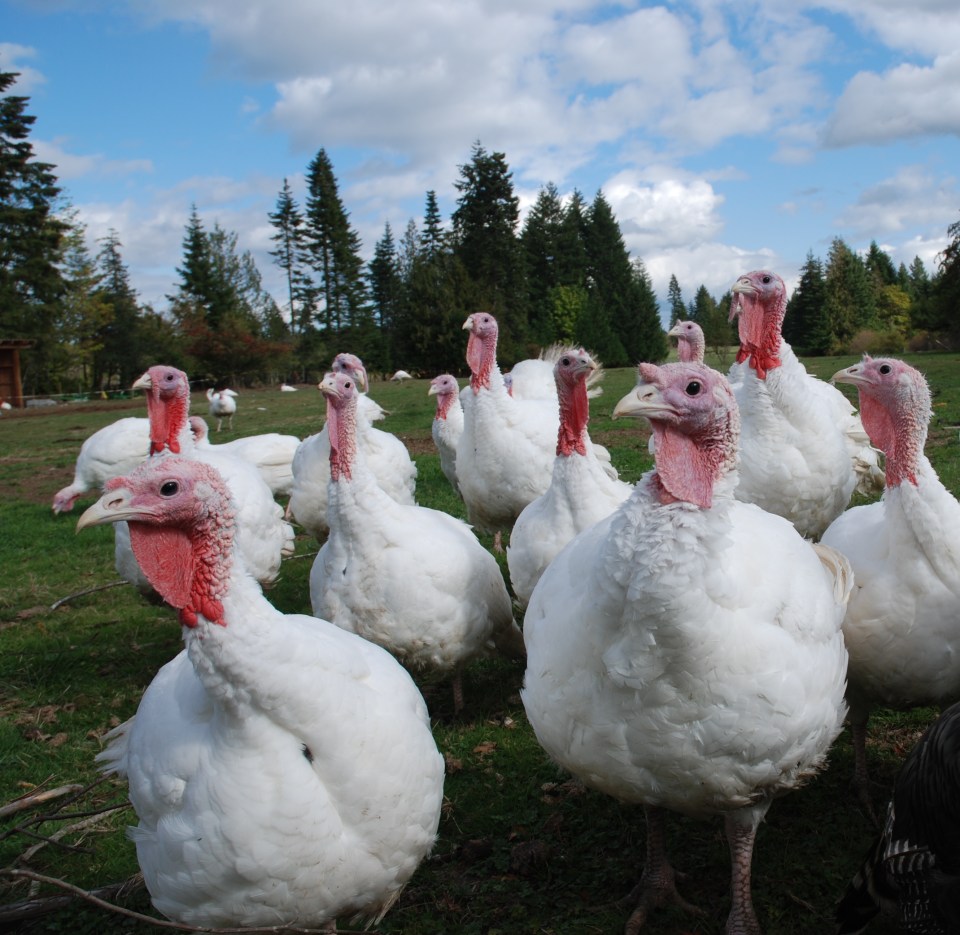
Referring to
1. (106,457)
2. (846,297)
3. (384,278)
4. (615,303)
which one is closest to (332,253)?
(384,278)

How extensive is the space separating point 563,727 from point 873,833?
1.64 metres

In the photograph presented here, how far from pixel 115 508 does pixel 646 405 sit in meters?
1.71

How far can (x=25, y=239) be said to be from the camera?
116 ft

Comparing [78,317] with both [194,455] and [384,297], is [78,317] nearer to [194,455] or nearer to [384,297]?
[384,297]

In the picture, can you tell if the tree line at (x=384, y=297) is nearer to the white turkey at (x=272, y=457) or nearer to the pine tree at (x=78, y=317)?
the pine tree at (x=78, y=317)

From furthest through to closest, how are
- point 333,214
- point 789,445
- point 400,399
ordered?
point 333,214
point 400,399
point 789,445

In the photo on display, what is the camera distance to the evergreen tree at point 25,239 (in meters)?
34.9

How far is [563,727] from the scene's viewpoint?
9.65 feet

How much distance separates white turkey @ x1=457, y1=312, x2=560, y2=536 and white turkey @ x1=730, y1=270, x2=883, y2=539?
185 centimetres

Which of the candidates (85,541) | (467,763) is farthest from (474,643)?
(85,541)

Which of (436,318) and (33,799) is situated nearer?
(33,799)

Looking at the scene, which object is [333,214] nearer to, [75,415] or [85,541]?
[75,415]

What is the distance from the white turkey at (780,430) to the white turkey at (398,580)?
6.34 ft

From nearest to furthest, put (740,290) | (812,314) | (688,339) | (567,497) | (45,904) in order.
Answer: (45,904) < (567,497) < (740,290) < (688,339) < (812,314)
